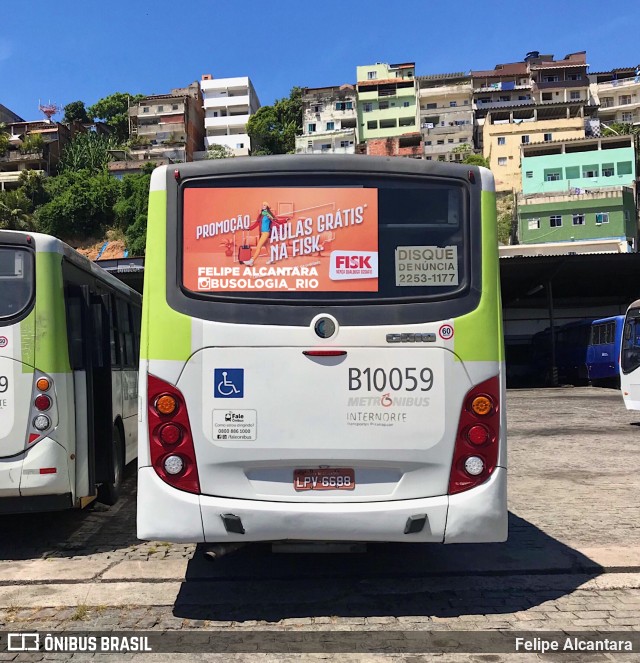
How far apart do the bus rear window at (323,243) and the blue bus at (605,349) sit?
26.6m

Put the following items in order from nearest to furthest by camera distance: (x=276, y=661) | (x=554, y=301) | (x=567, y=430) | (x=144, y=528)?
(x=276, y=661) < (x=144, y=528) < (x=567, y=430) < (x=554, y=301)

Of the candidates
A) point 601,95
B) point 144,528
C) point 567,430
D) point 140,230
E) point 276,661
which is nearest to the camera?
point 276,661

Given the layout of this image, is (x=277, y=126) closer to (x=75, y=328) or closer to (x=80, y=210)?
(x=80, y=210)

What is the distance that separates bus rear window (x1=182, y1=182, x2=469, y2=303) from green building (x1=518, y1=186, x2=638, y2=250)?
6494 cm

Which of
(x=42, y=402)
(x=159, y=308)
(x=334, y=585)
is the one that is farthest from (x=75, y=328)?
(x=334, y=585)

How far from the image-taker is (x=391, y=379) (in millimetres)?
4602

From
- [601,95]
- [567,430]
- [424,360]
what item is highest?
[601,95]

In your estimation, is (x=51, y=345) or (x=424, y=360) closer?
(x=424, y=360)

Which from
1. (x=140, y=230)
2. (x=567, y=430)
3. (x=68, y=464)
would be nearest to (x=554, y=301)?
(x=567, y=430)

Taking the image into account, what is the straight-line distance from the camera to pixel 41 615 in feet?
15.8

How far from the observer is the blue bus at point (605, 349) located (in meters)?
29.6

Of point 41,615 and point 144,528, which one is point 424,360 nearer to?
point 144,528

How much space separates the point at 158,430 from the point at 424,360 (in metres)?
1.79

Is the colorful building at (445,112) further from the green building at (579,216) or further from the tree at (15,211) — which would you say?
the tree at (15,211)
